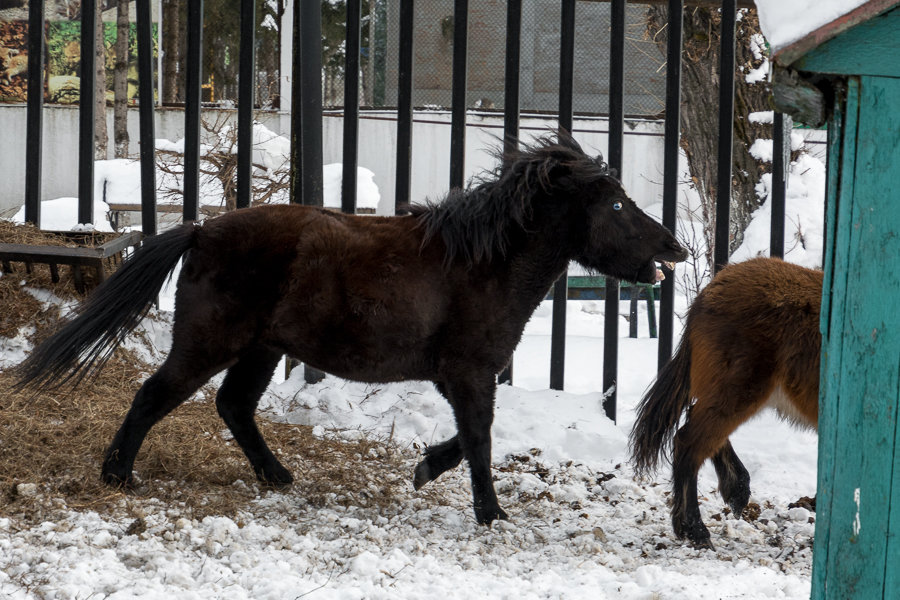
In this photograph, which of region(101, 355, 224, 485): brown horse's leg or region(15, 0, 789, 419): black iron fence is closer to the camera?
region(101, 355, 224, 485): brown horse's leg

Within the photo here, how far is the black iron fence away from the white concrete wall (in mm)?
10415

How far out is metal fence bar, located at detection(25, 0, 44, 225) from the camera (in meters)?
5.73

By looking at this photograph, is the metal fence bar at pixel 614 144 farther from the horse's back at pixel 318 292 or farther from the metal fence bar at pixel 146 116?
the metal fence bar at pixel 146 116

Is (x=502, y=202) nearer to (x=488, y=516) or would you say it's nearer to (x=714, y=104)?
(x=488, y=516)

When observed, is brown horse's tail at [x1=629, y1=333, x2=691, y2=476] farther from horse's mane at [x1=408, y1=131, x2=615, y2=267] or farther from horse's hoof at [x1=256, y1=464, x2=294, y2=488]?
horse's hoof at [x1=256, y1=464, x2=294, y2=488]

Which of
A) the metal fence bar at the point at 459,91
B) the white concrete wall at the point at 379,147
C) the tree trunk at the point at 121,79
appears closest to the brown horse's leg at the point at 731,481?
the metal fence bar at the point at 459,91

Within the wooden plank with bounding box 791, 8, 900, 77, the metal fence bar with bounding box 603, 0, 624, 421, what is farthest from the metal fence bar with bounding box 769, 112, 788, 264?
the wooden plank with bounding box 791, 8, 900, 77

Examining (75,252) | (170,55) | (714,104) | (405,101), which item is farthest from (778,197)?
(170,55)

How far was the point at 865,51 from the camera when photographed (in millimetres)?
2365

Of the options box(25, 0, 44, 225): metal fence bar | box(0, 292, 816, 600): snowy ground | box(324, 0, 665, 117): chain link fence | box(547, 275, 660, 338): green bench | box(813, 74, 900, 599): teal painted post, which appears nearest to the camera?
box(813, 74, 900, 599): teal painted post

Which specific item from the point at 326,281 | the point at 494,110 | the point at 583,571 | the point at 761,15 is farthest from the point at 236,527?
the point at 494,110

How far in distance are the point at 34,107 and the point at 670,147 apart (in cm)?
379

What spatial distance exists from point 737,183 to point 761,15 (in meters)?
4.88

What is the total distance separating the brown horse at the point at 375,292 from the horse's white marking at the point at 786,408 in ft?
2.36
